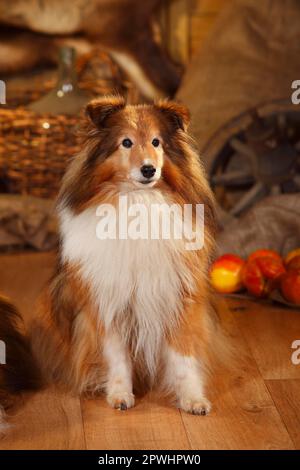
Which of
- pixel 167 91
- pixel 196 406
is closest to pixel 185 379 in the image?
pixel 196 406

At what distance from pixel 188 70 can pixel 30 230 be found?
1.12 metres

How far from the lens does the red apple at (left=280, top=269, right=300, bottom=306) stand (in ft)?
10.6

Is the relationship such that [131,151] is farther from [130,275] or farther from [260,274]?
[260,274]

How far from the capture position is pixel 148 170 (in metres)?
2.33

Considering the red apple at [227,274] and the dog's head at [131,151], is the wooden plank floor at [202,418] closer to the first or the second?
the red apple at [227,274]

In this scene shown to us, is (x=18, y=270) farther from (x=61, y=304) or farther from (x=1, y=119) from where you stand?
(x=61, y=304)

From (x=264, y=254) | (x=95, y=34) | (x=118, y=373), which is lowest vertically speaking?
(x=118, y=373)

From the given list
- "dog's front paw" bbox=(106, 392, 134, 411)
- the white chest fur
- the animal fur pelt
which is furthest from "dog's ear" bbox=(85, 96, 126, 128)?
the animal fur pelt

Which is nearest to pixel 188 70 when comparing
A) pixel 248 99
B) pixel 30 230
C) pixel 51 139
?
pixel 248 99

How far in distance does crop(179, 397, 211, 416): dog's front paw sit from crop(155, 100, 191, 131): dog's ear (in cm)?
78

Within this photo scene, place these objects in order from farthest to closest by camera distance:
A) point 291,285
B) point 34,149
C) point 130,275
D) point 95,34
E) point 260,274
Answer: point 95,34
point 34,149
point 260,274
point 291,285
point 130,275

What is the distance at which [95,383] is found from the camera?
2.64m

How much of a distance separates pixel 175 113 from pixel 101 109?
0.21 meters

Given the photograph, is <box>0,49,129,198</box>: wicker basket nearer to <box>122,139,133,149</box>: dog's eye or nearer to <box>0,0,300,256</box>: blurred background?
<box>0,0,300,256</box>: blurred background
